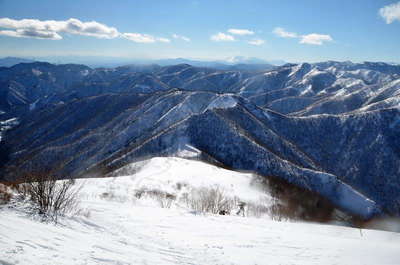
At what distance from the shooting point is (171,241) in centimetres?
1456

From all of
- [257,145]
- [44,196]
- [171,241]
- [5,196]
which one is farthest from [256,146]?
[5,196]

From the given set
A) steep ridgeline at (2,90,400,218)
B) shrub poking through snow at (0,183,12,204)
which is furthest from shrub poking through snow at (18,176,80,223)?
steep ridgeline at (2,90,400,218)

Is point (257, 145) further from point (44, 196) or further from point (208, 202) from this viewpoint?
point (44, 196)

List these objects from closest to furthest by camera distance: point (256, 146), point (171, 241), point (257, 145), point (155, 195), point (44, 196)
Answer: point (171, 241) → point (44, 196) → point (155, 195) → point (256, 146) → point (257, 145)

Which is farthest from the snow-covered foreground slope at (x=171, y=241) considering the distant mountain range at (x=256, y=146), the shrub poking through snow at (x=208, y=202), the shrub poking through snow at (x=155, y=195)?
the distant mountain range at (x=256, y=146)

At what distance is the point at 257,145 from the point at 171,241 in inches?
2901

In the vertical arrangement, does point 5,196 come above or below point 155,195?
above

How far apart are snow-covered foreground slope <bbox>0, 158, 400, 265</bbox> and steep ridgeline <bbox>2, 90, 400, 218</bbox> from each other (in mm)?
50895

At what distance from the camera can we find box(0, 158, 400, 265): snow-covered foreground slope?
10.5 m

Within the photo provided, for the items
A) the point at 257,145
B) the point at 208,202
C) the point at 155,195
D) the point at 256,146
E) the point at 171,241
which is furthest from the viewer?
the point at 257,145

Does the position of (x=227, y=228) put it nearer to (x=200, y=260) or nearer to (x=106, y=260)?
→ (x=200, y=260)

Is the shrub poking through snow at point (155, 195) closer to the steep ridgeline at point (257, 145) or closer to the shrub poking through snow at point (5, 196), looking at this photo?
the shrub poking through snow at point (5, 196)

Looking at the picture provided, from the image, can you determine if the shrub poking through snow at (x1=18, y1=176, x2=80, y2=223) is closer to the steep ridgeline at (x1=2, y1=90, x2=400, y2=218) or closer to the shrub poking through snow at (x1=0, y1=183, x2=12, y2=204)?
the shrub poking through snow at (x1=0, y1=183, x2=12, y2=204)

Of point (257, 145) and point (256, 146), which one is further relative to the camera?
point (257, 145)
